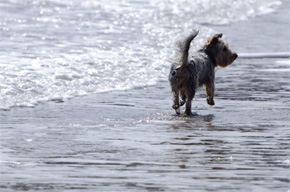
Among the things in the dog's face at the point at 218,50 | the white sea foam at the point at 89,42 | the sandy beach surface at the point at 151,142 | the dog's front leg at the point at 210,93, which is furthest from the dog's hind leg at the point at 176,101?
the white sea foam at the point at 89,42

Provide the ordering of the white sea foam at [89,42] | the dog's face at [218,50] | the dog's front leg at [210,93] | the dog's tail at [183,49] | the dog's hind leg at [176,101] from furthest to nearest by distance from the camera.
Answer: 1. the white sea foam at [89,42]
2. the dog's face at [218,50]
3. the dog's front leg at [210,93]
4. the dog's hind leg at [176,101]
5. the dog's tail at [183,49]

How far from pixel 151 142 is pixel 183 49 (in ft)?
6.81

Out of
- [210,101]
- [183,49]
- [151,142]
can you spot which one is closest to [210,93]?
[210,101]

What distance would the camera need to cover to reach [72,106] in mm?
8758

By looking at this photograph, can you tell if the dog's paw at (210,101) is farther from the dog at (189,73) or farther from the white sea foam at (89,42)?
the white sea foam at (89,42)

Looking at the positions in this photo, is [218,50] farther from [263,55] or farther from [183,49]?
[263,55]

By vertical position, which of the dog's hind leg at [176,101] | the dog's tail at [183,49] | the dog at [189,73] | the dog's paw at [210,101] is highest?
the dog's tail at [183,49]

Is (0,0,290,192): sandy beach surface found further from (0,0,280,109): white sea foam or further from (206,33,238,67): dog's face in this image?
(0,0,280,109): white sea foam

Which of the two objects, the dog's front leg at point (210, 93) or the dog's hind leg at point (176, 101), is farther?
the dog's front leg at point (210, 93)

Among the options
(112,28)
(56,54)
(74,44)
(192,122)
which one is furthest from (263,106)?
(112,28)

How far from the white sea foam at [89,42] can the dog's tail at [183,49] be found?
1721mm

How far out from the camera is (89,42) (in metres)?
14.4

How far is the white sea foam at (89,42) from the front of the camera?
10180 millimetres

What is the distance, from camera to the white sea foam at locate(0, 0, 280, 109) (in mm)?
10180
